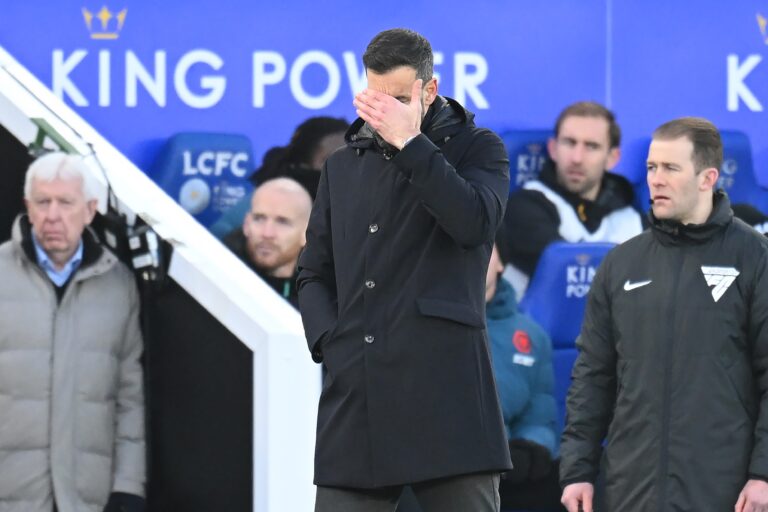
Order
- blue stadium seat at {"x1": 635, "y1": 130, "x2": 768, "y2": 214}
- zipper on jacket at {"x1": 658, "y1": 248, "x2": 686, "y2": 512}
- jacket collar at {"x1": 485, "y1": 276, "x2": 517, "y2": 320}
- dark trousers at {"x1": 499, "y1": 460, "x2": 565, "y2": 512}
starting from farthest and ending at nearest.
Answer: blue stadium seat at {"x1": 635, "y1": 130, "x2": 768, "y2": 214} → jacket collar at {"x1": 485, "y1": 276, "x2": 517, "y2": 320} → dark trousers at {"x1": 499, "y1": 460, "x2": 565, "y2": 512} → zipper on jacket at {"x1": 658, "y1": 248, "x2": 686, "y2": 512}

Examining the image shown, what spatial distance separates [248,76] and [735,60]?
224 cm

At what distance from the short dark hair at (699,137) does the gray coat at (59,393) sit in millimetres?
1749

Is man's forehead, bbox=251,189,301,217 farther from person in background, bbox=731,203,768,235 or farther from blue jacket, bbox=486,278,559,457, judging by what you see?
person in background, bbox=731,203,768,235

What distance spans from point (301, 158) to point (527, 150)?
1.02 meters

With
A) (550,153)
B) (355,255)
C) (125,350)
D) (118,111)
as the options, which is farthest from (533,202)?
(355,255)

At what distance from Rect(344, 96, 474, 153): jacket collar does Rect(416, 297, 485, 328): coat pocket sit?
342 mm

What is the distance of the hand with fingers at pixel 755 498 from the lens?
399cm

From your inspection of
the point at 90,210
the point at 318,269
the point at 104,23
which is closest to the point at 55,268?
the point at 90,210

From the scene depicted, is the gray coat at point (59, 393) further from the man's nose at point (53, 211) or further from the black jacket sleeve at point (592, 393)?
the black jacket sleeve at point (592, 393)

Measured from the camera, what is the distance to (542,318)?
6434 mm

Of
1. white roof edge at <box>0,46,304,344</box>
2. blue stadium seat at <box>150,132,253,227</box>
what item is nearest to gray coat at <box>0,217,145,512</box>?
white roof edge at <box>0,46,304,344</box>

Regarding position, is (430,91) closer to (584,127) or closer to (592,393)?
(592,393)

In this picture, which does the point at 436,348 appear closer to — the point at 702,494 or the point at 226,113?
the point at 702,494

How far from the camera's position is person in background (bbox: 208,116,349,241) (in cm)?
626
